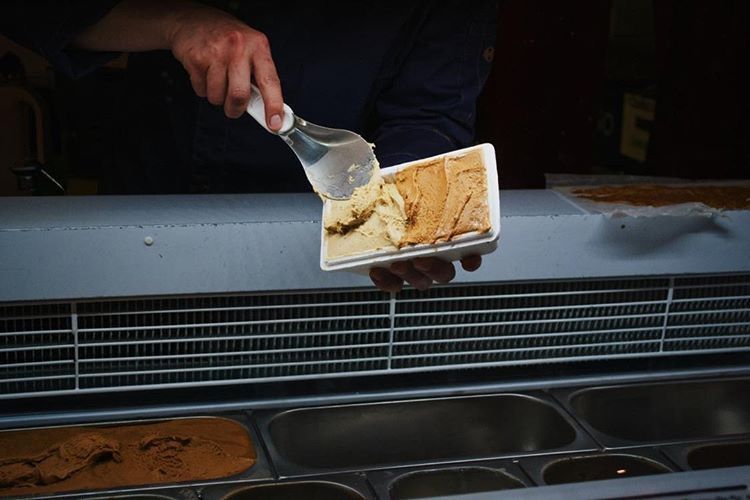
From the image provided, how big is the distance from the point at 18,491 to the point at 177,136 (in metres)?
0.98

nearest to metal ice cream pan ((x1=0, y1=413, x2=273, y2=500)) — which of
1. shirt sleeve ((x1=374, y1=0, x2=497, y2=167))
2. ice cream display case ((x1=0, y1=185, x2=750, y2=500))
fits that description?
ice cream display case ((x1=0, y1=185, x2=750, y2=500))

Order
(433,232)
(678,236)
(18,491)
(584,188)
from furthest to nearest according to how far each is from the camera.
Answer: (584,188)
(678,236)
(18,491)
(433,232)

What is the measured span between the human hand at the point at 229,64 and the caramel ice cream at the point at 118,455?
1.97 feet

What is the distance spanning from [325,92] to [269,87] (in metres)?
0.76

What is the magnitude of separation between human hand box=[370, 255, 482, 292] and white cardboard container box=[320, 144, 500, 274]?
0.02m

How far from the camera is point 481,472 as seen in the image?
166cm

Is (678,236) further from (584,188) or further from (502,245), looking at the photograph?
(502,245)

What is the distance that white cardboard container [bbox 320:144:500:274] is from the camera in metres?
1.29

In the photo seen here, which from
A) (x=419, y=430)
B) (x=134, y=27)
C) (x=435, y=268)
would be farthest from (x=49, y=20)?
(x=419, y=430)

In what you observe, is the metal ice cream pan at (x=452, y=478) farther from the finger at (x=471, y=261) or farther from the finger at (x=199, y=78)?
the finger at (x=199, y=78)

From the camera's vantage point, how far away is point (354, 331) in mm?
1741

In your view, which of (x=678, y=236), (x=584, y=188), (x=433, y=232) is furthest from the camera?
(x=584, y=188)

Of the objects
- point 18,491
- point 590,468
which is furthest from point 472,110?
point 18,491

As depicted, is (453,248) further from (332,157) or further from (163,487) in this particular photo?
(163,487)
